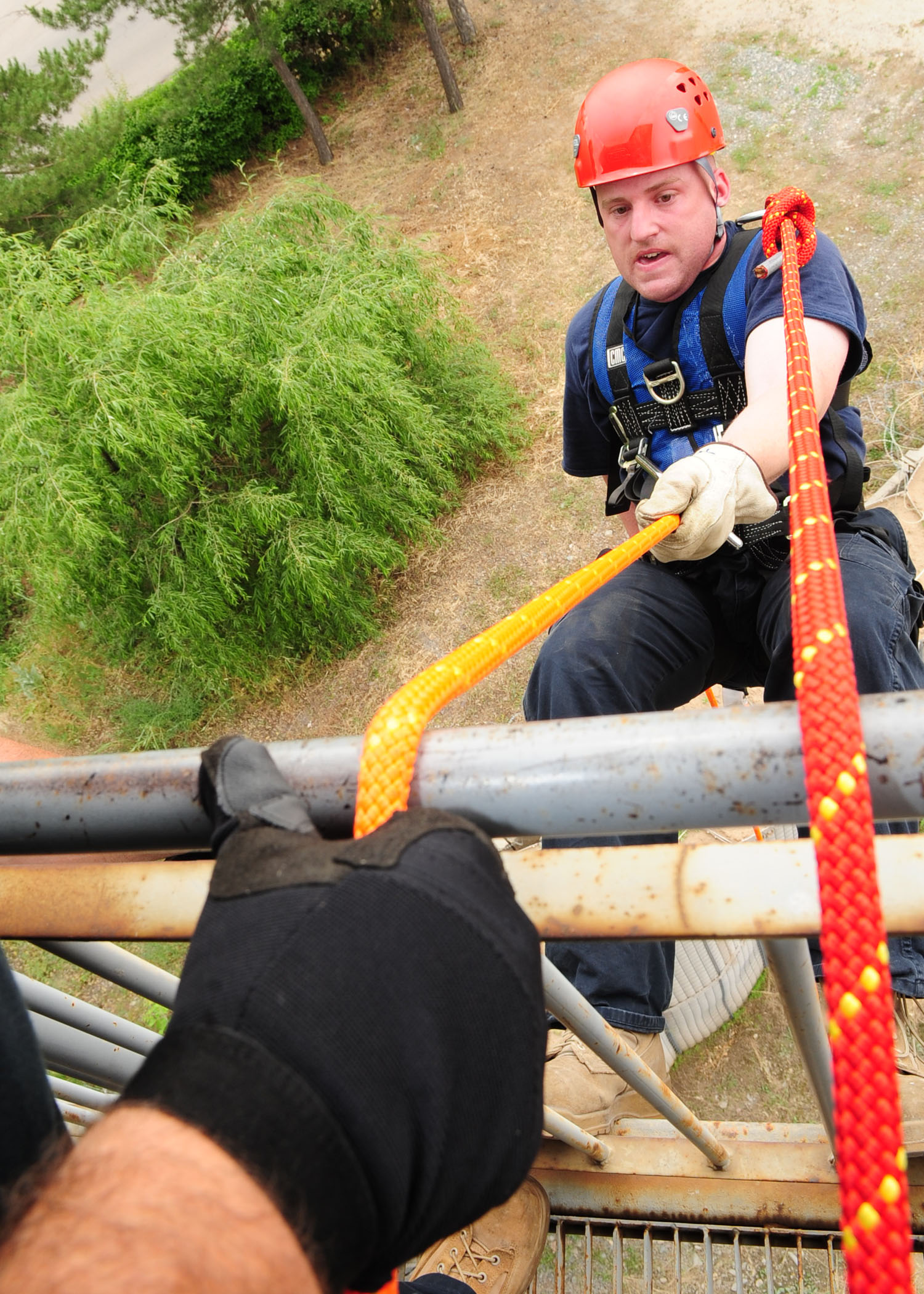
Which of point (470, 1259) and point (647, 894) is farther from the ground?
point (647, 894)

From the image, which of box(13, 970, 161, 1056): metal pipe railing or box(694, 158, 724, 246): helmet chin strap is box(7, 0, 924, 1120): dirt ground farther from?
box(694, 158, 724, 246): helmet chin strap

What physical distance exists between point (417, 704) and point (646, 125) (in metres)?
2.07

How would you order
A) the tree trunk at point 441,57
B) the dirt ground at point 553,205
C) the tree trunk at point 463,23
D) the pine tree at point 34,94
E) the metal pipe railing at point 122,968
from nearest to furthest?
1. the metal pipe railing at point 122,968
2. the dirt ground at point 553,205
3. the pine tree at point 34,94
4. the tree trunk at point 441,57
5. the tree trunk at point 463,23

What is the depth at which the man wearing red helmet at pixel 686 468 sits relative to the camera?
195 cm

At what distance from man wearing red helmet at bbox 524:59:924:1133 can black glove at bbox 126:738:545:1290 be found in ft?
4.19

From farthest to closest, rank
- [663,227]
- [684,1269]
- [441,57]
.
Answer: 1. [441,57]
2. [684,1269]
3. [663,227]

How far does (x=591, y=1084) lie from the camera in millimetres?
1952

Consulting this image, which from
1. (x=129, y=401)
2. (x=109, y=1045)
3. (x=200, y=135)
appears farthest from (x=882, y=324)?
(x=200, y=135)

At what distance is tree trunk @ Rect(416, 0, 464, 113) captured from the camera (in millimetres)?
11562

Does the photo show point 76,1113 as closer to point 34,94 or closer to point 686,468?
point 686,468

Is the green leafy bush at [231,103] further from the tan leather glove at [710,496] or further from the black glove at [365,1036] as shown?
the black glove at [365,1036]

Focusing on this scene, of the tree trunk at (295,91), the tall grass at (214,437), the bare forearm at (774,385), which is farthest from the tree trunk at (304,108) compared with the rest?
the bare forearm at (774,385)

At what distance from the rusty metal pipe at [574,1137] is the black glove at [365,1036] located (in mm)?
927

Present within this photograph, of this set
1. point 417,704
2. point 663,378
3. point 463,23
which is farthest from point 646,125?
point 463,23
